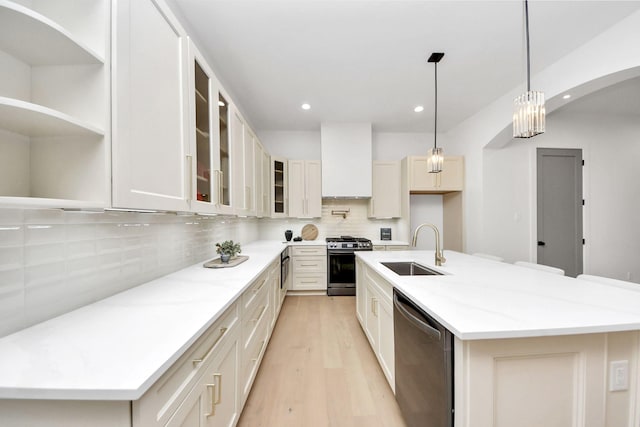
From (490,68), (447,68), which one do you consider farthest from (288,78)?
(490,68)

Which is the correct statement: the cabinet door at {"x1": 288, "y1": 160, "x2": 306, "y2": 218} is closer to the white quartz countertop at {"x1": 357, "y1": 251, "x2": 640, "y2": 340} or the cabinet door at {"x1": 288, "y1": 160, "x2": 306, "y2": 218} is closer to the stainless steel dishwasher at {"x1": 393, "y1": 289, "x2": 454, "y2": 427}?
the white quartz countertop at {"x1": 357, "y1": 251, "x2": 640, "y2": 340}

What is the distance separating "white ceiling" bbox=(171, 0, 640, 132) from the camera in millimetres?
1793

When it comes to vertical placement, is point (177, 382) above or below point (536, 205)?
below

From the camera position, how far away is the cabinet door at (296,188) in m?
4.14

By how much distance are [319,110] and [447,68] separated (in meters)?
1.71

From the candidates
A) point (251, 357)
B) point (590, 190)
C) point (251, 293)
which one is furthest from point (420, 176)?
point (251, 357)

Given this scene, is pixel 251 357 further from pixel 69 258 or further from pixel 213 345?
pixel 69 258

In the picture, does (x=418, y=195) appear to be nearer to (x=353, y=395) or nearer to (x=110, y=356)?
(x=353, y=395)

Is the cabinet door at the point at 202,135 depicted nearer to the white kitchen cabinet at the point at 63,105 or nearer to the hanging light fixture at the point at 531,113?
the white kitchen cabinet at the point at 63,105

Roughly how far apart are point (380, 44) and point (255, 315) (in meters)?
2.56

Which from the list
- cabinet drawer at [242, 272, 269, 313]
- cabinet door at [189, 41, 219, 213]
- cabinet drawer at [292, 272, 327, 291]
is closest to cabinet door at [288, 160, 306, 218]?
cabinet drawer at [292, 272, 327, 291]

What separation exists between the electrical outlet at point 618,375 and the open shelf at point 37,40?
2.23 meters

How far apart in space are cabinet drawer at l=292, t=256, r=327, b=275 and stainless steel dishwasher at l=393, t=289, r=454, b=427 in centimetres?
243

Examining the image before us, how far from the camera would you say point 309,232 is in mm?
4387
